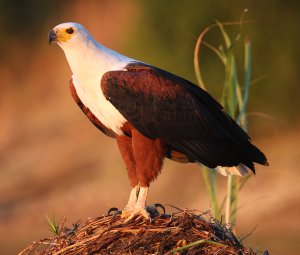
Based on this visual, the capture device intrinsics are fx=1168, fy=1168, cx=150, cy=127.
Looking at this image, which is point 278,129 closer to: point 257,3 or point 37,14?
point 257,3

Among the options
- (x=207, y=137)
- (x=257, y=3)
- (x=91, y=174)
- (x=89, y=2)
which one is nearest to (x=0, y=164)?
(x=91, y=174)

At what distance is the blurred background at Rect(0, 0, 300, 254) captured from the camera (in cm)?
1695

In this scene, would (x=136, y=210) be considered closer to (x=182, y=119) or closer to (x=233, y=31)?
(x=182, y=119)

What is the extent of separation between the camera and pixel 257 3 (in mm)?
18438

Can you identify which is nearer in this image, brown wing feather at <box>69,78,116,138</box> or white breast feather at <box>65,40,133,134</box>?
white breast feather at <box>65,40,133,134</box>

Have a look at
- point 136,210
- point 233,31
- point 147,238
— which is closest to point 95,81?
point 136,210

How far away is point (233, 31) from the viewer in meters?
17.3

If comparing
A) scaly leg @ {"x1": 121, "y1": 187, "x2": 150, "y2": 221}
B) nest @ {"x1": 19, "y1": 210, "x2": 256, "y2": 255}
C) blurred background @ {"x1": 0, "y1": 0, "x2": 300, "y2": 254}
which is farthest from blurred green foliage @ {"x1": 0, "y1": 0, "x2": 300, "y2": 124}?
nest @ {"x1": 19, "y1": 210, "x2": 256, "y2": 255}

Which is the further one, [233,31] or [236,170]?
[233,31]

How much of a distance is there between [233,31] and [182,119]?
33.6ft

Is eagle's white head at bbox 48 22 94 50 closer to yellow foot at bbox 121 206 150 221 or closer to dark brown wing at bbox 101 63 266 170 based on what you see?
dark brown wing at bbox 101 63 266 170

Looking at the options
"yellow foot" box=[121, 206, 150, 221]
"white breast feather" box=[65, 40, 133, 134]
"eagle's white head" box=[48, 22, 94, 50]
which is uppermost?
"eagle's white head" box=[48, 22, 94, 50]

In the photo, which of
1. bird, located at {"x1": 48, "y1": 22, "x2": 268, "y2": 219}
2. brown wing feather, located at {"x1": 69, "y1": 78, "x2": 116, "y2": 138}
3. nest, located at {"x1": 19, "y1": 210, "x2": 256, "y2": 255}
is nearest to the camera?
nest, located at {"x1": 19, "y1": 210, "x2": 256, "y2": 255}

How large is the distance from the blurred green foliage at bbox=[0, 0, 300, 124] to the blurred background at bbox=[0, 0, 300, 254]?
0.02 meters
